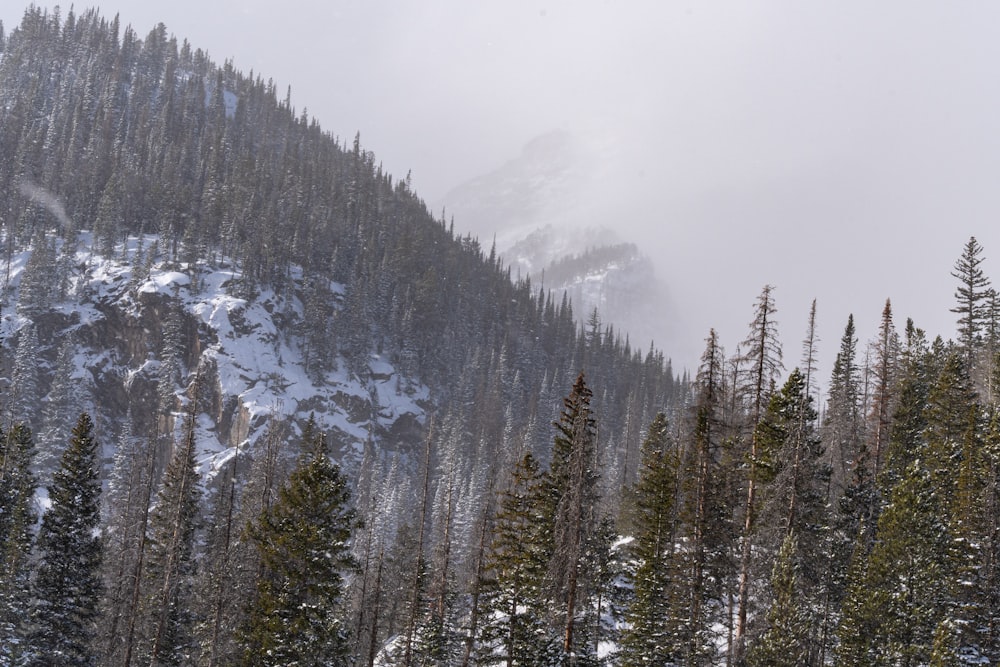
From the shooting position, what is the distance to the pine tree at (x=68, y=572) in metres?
35.0

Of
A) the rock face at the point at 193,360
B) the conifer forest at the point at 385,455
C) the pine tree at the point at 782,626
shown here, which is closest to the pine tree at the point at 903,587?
the conifer forest at the point at 385,455

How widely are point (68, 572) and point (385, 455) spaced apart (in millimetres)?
99059

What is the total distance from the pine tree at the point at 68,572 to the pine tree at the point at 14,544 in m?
1.24

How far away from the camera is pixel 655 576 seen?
1373 inches

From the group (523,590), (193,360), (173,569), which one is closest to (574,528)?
(523,590)

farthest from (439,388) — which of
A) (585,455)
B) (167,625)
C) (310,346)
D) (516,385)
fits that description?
(585,455)

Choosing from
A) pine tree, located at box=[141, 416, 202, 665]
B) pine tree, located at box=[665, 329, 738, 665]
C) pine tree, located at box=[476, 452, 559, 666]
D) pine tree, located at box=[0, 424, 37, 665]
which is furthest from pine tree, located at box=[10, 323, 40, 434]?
pine tree, located at box=[665, 329, 738, 665]

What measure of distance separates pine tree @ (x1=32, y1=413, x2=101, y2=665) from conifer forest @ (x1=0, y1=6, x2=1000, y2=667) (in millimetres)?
156

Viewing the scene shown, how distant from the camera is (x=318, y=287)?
5748 inches

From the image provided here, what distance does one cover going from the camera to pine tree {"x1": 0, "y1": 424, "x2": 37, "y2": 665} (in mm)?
37031

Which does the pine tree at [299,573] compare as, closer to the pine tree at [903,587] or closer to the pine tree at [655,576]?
the pine tree at [655,576]

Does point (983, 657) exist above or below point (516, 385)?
below

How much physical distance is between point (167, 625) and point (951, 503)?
40.5 metres

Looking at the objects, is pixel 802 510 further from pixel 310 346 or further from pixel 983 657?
pixel 310 346
